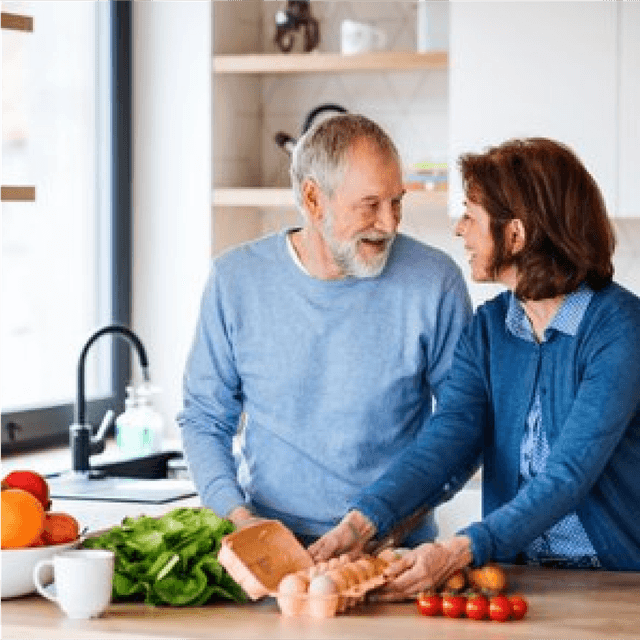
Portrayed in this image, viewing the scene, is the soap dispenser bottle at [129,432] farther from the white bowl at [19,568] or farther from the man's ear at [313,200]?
the white bowl at [19,568]

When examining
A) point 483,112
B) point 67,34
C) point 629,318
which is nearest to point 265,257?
point 629,318

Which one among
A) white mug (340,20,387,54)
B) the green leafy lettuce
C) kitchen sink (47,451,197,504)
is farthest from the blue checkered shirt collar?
white mug (340,20,387,54)

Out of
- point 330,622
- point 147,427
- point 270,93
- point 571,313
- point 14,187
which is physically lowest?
point 147,427

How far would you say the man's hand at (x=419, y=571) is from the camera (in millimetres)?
2510

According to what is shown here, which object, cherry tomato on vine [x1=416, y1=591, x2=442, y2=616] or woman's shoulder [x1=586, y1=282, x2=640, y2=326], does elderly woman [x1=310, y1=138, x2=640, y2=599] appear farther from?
cherry tomato on vine [x1=416, y1=591, x2=442, y2=616]

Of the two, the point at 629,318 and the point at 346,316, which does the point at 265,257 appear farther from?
the point at 629,318

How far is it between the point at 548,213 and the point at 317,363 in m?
0.57

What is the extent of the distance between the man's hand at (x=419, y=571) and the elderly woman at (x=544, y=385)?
0.13 meters

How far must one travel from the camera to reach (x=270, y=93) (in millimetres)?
5332

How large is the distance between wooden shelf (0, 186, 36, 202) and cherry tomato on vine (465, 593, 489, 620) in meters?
0.92

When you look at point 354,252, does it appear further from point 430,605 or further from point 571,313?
point 430,605

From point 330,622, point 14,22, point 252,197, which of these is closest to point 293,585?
point 330,622

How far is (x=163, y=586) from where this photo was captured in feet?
8.14

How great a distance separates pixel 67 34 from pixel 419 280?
222 centimetres
